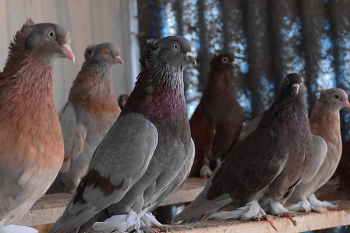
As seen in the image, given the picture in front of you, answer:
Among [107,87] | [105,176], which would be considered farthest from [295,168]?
[107,87]

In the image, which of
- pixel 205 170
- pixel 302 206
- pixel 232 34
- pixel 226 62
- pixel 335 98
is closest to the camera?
pixel 302 206

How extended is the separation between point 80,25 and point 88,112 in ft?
4.78

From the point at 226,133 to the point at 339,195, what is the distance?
1106 mm

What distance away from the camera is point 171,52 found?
2.07m

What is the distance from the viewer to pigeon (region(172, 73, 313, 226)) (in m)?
2.55

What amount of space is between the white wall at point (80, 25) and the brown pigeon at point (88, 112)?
0.74 metres

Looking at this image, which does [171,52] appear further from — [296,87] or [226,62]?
[226,62]

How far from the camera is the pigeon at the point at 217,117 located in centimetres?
405

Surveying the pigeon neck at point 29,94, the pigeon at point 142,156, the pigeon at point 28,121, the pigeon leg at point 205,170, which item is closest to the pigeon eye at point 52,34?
the pigeon at point 28,121

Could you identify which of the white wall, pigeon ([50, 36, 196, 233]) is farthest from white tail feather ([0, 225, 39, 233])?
the white wall

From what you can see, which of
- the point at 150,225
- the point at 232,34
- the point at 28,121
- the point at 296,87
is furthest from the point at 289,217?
the point at 232,34

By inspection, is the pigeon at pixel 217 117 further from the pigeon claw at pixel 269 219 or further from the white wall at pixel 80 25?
the pigeon claw at pixel 269 219

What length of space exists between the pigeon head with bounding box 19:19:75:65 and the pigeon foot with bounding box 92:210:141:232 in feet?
2.34

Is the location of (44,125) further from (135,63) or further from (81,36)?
(135,63)
